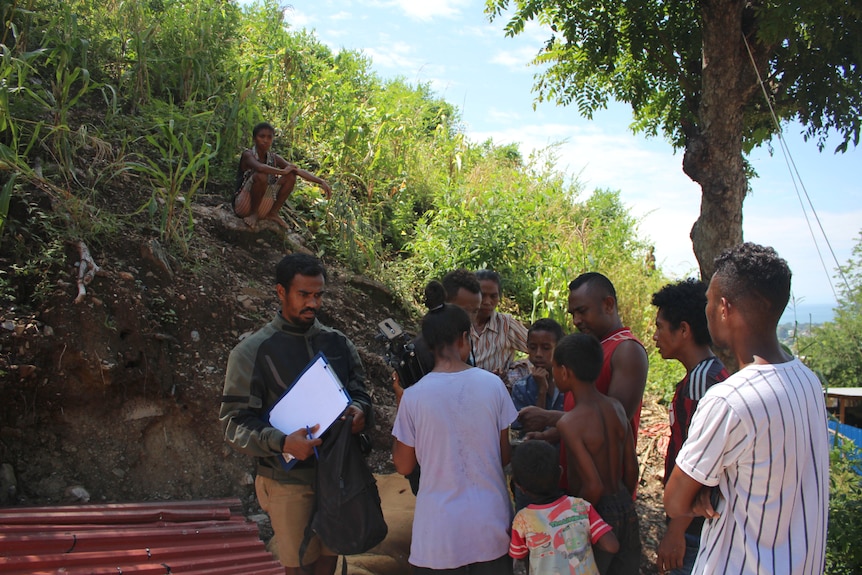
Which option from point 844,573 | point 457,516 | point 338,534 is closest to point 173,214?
point 338,534

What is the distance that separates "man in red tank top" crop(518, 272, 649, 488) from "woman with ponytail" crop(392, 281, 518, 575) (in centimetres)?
31

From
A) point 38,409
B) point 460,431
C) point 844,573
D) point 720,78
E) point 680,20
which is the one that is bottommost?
point 38,409

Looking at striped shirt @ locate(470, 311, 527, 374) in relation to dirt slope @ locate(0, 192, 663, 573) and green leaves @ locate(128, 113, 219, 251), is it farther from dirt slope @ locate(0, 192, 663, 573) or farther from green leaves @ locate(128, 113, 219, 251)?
green leaves @ locate(128, 113, 219, 251)

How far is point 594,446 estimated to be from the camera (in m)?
2.82

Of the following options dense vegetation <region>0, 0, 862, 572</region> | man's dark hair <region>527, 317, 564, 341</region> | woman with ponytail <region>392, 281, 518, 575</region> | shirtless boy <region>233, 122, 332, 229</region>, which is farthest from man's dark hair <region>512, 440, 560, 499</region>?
shirtless boy <region>233, 122, 332, 229</region>

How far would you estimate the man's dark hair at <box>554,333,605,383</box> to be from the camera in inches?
113

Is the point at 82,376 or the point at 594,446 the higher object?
the point at 594,446

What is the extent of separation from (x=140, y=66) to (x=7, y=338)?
11.5 ft

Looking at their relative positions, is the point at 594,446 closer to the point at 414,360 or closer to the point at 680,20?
the point at 414,360

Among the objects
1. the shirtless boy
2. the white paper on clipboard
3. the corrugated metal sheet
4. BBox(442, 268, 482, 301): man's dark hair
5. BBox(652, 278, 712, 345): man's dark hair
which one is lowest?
the corrugated metal sheet

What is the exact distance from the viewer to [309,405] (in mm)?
2957

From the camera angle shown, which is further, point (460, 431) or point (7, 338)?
point (7, 338)

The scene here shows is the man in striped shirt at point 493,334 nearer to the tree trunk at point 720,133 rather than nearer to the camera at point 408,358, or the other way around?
the camera at point 408,358

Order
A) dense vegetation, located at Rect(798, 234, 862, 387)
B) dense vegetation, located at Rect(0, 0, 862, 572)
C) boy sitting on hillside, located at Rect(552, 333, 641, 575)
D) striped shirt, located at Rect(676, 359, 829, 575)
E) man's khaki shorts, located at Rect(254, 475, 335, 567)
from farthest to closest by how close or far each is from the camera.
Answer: dense vegetation, located at Rect(798, 234, 862, 387)
dense vegetation, located at Rect(0, 0, 862, 572)
man's khaki shorts, located at Rect(254, 475, 335, 567)
boy sitting on hillside, located at Rect(552, 333, 641, 575)
striped shirt, located at Rect(676, 359, 829, 575)
